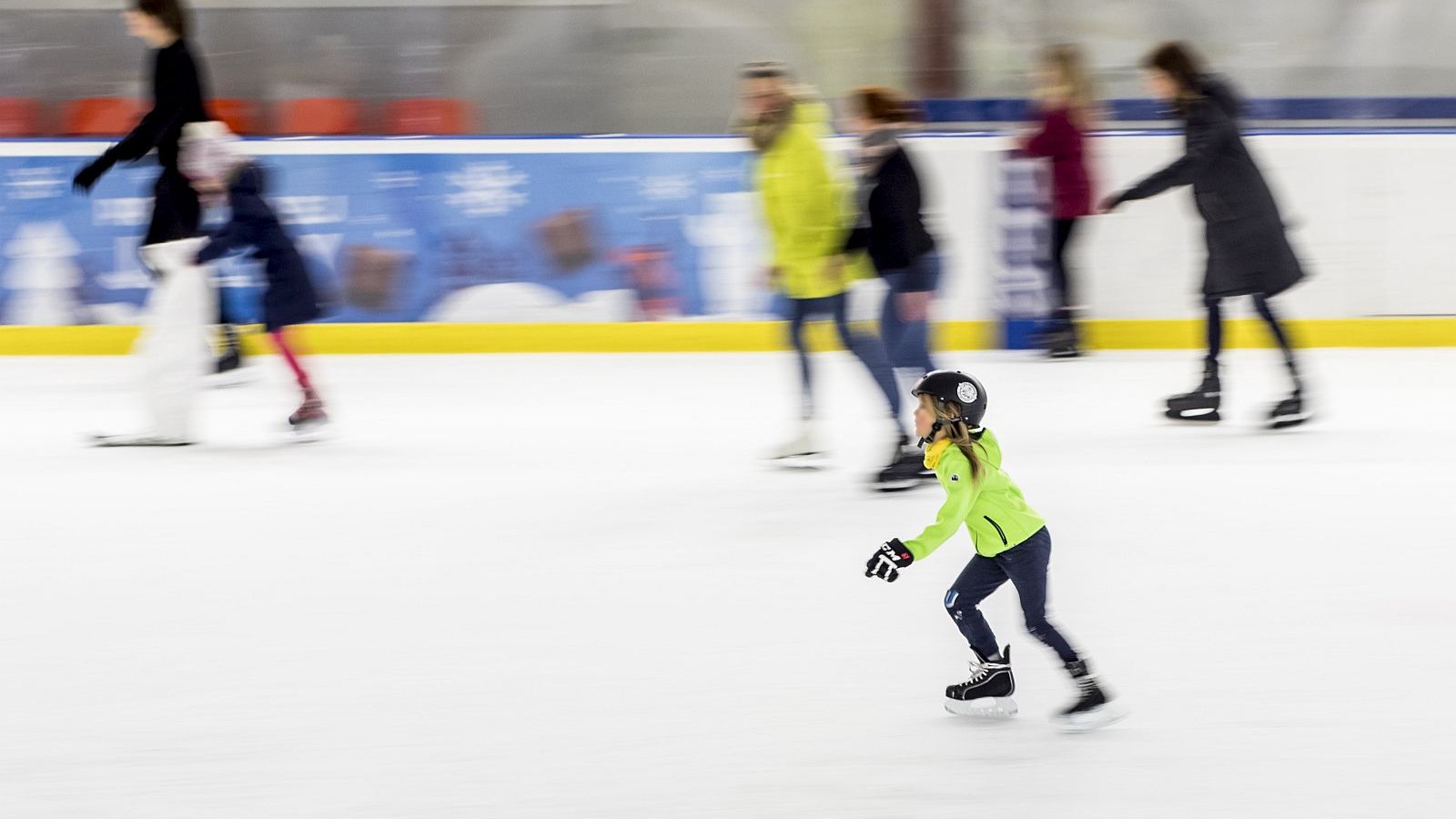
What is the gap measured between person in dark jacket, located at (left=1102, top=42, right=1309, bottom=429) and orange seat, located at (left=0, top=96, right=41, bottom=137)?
5318 millimetres

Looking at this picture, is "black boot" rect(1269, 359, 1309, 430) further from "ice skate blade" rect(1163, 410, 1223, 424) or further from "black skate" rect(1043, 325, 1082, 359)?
"black skate" rect(1043, 325, 1082, 359)

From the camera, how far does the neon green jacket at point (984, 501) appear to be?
2879 mm

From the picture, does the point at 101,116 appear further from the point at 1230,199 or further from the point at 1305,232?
the point at 1305,232

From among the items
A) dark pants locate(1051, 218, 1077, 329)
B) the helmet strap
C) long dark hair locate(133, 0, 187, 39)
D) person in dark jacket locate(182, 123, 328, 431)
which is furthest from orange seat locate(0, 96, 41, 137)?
the helmet strap

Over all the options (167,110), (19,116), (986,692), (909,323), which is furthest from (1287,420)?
(19,116)

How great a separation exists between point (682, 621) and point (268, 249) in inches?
112

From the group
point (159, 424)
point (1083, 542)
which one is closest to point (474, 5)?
point (159, 424)

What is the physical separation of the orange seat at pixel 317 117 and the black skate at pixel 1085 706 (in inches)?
244

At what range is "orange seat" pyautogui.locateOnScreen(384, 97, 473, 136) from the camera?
27.6 ft

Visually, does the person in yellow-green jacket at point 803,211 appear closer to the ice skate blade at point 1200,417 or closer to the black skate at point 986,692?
the ice skate blade at point 1200,417

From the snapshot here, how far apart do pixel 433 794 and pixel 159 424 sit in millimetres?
3574

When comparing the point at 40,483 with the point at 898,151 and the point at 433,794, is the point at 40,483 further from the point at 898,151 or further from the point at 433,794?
the point at 433,794

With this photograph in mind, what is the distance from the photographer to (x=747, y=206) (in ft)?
26.9

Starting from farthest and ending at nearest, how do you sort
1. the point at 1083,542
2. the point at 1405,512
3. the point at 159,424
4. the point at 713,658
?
the point at 159,424, the point at 1405,512, the point at 1083,542, the point at 713,658
